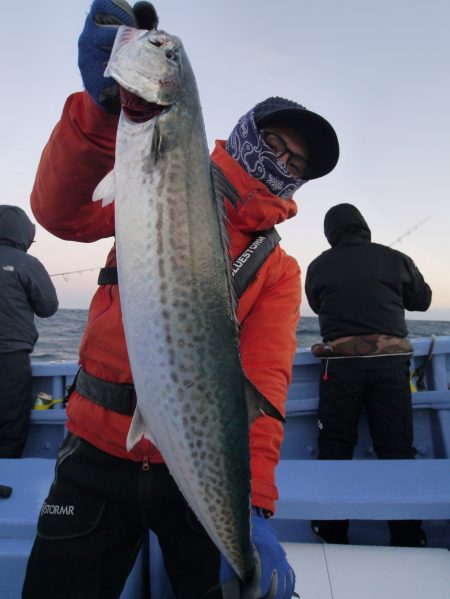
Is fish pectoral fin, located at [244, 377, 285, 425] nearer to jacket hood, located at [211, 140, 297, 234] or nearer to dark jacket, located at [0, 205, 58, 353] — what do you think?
jacket hood, located at [211, 140, 297, 234]

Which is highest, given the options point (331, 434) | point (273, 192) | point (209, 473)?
point (273, 192)

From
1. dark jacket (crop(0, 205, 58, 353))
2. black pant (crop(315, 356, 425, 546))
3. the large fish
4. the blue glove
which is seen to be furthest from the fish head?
dark jacket (crop(0, 205, 58, 353))

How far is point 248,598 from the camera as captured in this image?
1.59 m

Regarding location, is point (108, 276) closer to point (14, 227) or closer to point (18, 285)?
point (18, 285)

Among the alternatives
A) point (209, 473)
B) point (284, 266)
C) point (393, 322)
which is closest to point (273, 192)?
point (284, 266)

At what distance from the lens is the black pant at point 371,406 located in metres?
4.16

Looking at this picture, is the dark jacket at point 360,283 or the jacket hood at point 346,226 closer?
the dark jacket at point 360,283

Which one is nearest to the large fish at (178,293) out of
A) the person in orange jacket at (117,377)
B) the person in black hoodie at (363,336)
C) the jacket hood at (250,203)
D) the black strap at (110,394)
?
the person in orange jacket at (117,377)

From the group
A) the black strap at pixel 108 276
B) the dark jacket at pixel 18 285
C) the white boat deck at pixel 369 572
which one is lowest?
the white boat deck at pixel 369 572

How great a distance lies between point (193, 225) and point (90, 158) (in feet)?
1.66

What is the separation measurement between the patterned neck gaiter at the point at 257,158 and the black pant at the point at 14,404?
4194mm

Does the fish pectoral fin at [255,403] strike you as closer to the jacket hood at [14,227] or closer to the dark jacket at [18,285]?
the dark jacket at [18,285]

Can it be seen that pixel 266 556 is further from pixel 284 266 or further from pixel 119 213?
pixel 119 213

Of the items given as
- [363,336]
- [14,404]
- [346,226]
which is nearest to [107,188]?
[363,336]
